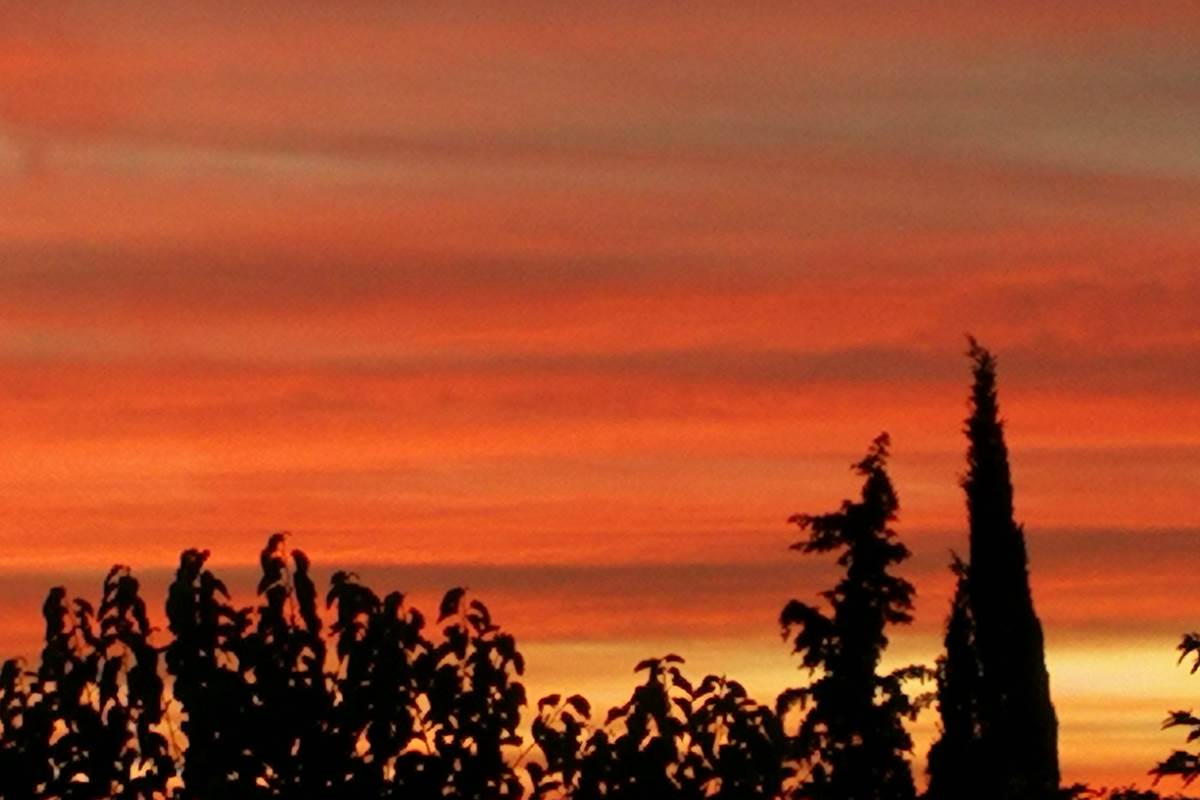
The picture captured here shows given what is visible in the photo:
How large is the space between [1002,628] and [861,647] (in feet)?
14.0

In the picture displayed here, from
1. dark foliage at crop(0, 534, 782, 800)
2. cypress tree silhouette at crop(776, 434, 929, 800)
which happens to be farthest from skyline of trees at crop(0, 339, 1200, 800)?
cypress tree silhouette at crop(776, 434, 929, 800)

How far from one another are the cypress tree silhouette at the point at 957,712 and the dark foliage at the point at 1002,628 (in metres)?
0.21

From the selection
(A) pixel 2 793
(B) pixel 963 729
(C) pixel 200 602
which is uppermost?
(B) pixel 963 729

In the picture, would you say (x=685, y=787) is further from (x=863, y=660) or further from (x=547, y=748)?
(x=863, y=660)

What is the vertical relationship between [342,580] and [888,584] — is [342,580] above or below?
below

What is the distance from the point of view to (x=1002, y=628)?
58781 mm

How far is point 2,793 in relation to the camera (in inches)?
886

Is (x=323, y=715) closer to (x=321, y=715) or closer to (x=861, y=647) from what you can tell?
(x=321, y=715)

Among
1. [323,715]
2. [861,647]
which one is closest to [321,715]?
[323,715]

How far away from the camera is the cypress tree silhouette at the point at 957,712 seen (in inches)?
2158

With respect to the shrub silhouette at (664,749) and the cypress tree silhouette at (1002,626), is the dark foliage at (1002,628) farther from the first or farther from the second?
the shrub silhouette at (664,749)

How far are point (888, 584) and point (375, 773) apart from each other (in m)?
34.6

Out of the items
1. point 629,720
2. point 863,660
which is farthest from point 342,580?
point 863,660

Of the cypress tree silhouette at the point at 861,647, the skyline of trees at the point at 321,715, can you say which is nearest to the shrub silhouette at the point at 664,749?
the skyline of trees at the point at 321,715
